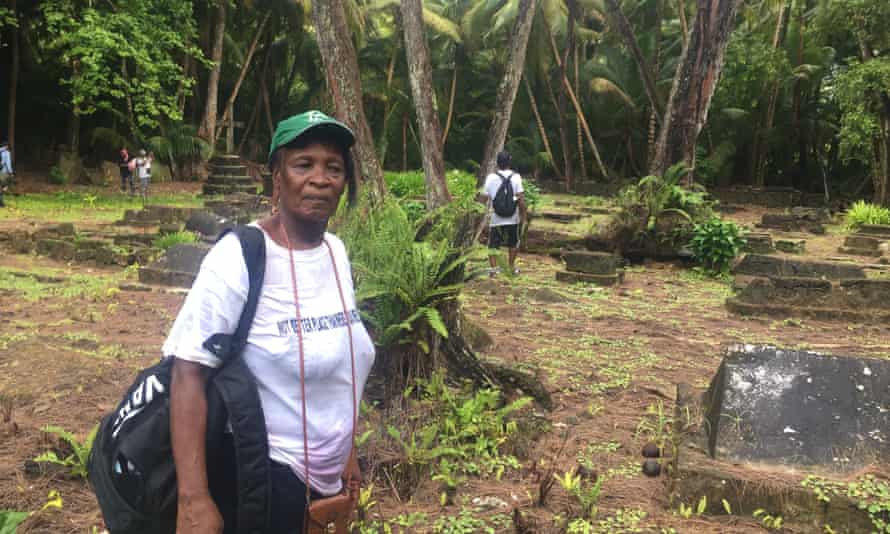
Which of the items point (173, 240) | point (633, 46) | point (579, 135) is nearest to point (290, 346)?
point (173, 240)

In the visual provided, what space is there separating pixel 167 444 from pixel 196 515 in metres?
0.18

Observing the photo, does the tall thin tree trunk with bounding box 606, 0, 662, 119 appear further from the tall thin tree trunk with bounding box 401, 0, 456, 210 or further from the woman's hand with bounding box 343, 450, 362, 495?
the woman's hand with bounding box 343, 450, 362, 495

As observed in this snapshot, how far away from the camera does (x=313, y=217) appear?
1.95 meters

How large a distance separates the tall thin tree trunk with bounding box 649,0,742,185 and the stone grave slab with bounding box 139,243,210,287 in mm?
7458

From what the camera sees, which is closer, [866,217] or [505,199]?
[505,199]

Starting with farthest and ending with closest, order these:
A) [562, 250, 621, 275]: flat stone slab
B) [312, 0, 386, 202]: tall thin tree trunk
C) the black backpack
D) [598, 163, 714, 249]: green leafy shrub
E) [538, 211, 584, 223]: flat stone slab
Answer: [538, 211, 584, 223]: flat stone slab → [598, 163, 714, 249]: green leafy shrub → [562, 250, 621, 275]: flat stone slab → the black backpack → [312, 0, 386, 202]: tall thin tree trunk

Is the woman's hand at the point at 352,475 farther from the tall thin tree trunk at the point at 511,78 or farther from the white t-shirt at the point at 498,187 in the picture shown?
the tall thin tree trunk at the point at 511,78

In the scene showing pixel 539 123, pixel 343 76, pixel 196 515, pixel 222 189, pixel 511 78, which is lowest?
pixel 196 515

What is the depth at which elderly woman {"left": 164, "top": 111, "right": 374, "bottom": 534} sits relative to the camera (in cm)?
171

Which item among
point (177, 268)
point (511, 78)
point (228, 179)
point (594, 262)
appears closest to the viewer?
point (177, 268)

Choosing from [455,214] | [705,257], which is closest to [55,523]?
[455,214]

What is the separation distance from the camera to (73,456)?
3.62 m

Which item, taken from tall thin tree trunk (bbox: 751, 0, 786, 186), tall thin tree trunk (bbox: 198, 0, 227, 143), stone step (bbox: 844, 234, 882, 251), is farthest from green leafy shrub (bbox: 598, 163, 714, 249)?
tall thin tree trunk (bbox: 198, 0, 227, 143)

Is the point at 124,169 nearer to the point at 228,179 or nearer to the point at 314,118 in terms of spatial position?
the point at 228,179
